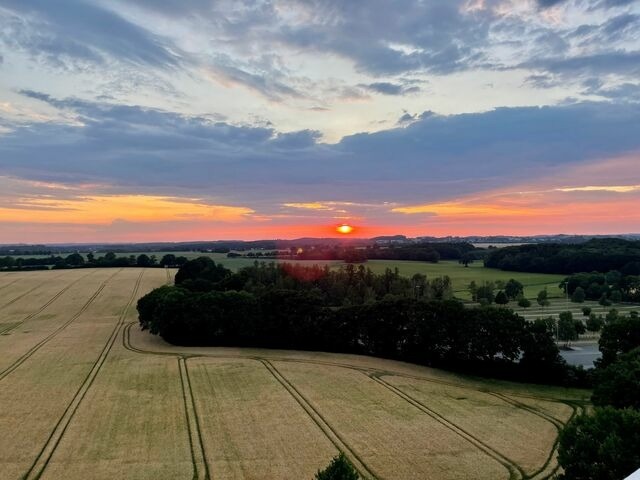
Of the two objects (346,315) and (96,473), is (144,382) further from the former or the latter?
(346,315)

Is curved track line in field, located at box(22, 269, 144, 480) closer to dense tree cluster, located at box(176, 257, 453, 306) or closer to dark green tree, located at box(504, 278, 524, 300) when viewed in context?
dense tree cluster, located at box(176, 257, 453, 306)

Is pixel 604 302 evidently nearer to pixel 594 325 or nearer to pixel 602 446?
pixel 594 325

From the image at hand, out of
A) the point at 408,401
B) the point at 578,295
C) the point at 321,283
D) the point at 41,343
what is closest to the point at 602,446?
the point at 408,401

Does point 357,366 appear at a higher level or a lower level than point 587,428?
lower

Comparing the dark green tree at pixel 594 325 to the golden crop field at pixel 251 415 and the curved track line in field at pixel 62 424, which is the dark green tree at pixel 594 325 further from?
the curved track line in field at pixel 62 424

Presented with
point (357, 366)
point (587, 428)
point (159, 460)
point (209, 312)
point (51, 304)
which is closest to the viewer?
point (587, 428)

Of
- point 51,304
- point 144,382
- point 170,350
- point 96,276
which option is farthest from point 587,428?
point 96,276

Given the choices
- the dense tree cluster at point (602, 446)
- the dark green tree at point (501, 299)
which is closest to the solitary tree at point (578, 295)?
the dark green tree at point (501, 299)
